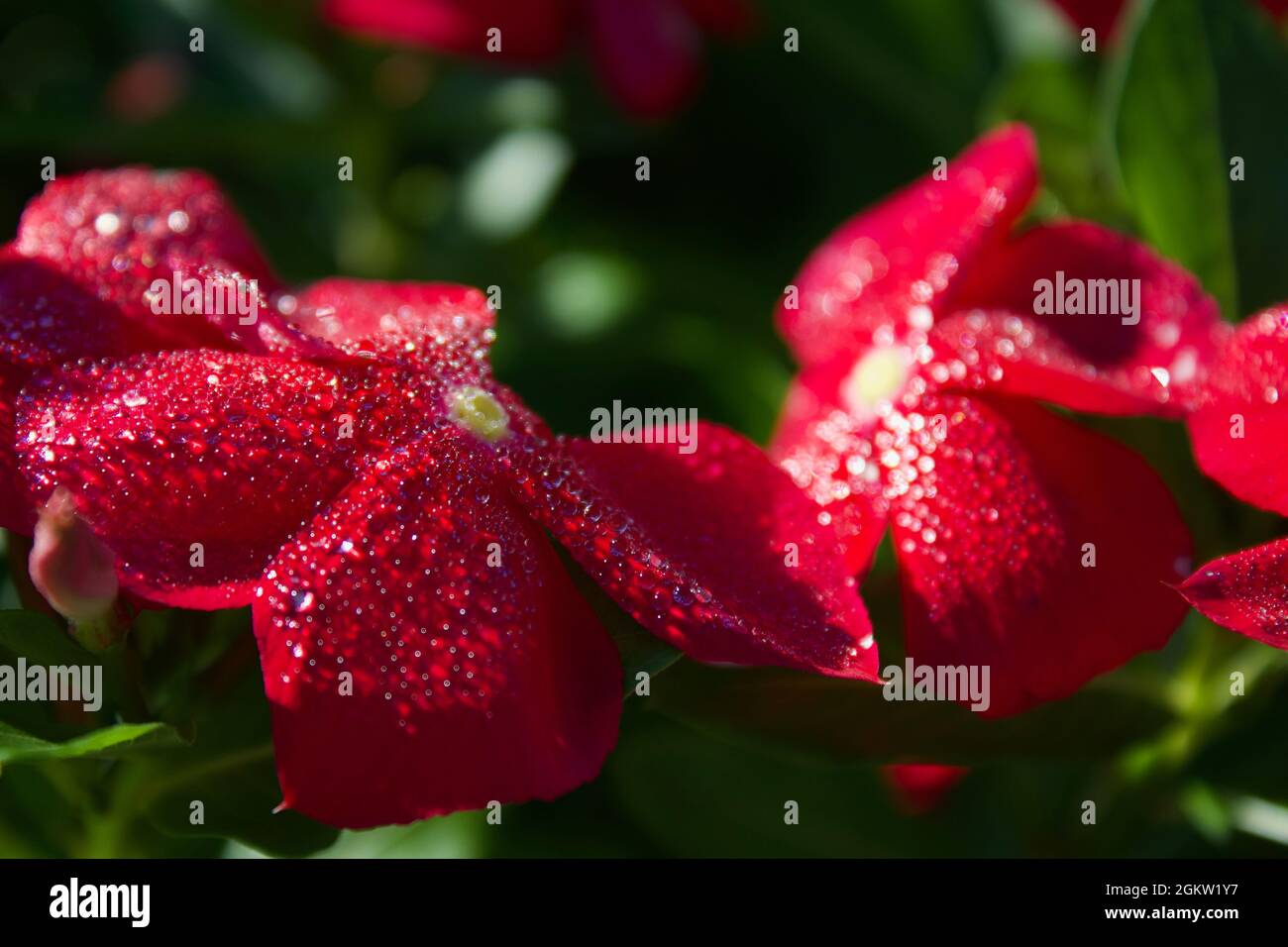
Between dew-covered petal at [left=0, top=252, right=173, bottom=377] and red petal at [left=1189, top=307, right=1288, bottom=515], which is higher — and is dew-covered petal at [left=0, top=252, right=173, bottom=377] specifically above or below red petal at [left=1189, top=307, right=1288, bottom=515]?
above

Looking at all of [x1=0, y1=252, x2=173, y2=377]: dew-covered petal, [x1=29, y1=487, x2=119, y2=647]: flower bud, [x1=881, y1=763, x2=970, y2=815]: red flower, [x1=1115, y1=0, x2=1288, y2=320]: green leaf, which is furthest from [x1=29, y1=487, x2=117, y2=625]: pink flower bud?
[x1=1115, y1=0, x2=1288, y2=320]: green leaf

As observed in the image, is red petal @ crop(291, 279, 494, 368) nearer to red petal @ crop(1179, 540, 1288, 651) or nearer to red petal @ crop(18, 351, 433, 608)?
red petal @ crop(18, 351, 433, 608)

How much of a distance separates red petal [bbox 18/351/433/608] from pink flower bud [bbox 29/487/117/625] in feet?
0.09

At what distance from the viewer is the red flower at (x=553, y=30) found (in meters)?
1.42

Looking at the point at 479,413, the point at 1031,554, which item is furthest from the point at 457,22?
the point at 1031,554

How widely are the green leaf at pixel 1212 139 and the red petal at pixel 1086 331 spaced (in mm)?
88

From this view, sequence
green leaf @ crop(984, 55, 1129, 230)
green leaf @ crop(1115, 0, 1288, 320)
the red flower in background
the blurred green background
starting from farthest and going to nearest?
the red flower in background
green leaf @ crop(984, 55, 1129, 230)
green leaf @ crop(1115, 0, 1288, 320)
the blurred green background

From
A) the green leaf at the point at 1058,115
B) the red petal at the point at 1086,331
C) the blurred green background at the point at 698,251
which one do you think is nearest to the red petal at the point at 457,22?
the blurred green background at the point at 698,251

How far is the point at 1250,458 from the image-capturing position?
0.68 meters

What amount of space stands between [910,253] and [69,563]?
1.93 ft

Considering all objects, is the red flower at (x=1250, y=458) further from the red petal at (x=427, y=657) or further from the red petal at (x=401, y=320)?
the red petal at (x=401, y=320)

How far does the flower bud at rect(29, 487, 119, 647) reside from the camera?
1.81 feet
